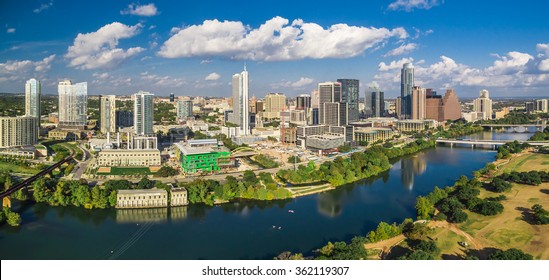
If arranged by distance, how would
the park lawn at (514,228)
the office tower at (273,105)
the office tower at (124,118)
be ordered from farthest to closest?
the office tower at (273,105), the office tower at (124,118), the park lawn at (514,228)

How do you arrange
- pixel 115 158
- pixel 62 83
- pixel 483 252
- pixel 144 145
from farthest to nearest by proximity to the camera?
pixel 62 83
pixel 144 145
pixel 115 158
pixel 483 252

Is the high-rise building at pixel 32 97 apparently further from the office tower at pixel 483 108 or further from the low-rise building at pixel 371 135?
the office tower at pixel 483 108

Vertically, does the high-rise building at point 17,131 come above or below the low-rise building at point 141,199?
above

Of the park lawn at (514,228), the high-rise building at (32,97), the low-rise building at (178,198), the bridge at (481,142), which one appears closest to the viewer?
the park lawn at (514,228)

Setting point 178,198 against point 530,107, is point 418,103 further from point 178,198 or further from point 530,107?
point 178,198

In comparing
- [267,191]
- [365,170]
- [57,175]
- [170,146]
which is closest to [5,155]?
[57,175]

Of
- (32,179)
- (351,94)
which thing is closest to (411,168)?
(32,179)

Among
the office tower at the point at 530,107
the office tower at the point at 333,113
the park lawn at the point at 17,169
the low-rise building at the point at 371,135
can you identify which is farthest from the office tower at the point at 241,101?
the office tower at the point at 530,107

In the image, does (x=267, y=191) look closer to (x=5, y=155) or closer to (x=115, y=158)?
(x=115, y=158)
